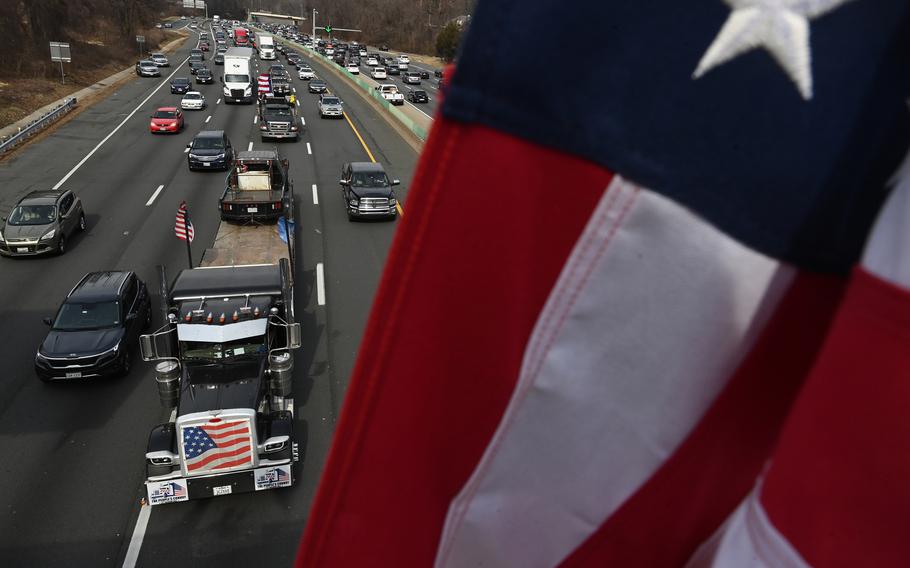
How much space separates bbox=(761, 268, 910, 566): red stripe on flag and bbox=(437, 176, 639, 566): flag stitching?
58cm

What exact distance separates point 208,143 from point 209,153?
73 cm

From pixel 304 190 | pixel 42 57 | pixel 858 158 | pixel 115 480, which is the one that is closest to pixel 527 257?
pixel 858 158

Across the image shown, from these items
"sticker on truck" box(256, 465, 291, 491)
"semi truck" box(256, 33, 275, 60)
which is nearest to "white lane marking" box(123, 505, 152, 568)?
"sticker on truck" box(256, 465, 291, 491)

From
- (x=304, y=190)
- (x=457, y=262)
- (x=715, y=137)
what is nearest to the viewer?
(x=715, y=137)

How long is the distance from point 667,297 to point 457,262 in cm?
55

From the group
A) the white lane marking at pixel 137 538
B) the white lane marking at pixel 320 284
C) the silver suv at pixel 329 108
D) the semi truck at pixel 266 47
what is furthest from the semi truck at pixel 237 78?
the white lane marking at pixel 137 538

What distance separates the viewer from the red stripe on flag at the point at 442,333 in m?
1.54

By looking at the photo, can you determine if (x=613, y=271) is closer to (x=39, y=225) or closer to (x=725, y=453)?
(x=725, y=453)

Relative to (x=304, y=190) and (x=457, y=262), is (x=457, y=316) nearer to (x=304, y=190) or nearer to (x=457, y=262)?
(x=457, y=262)

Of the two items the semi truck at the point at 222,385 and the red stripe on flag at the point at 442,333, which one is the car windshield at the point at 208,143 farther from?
the red stripe on flag at the point at 442,333

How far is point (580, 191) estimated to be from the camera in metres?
1.57

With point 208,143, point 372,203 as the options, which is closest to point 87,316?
point 372,203

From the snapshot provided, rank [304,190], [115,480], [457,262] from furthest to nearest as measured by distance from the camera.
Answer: [304,190], [115,480], [457,262]

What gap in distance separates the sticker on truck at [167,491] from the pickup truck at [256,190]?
9266 mm
